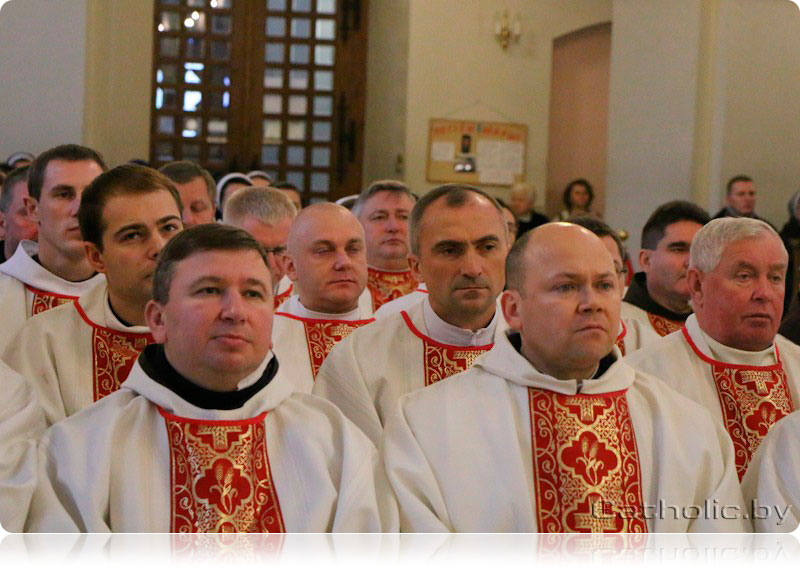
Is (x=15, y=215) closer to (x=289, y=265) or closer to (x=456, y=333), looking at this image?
(x=289, y=265)

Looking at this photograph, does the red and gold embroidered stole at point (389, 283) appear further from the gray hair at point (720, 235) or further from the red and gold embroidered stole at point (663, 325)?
the gray hair at point (720, 235)

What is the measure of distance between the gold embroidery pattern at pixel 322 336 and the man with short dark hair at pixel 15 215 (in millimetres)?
1582

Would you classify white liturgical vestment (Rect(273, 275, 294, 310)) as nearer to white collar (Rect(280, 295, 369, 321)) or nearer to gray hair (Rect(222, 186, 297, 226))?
gray hair (Rect(222, 186, 297, 226))

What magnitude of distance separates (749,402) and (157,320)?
230 centimetres

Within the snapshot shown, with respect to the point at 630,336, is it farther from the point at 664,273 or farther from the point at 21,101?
the point at 21,101

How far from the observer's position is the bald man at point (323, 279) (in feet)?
17.2

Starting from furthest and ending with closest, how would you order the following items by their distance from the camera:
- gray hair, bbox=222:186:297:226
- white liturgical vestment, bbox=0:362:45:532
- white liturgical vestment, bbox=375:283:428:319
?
gray hair, bbox=222:186:297:226 < white liturgical vestment, bbox=375:283:428:319 < white liturgical vestment, bbox=0:362:45:532

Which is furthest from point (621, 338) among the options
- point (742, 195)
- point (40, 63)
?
point (742, 195)

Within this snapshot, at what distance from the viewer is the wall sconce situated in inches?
569

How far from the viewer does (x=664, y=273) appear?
19.7ft

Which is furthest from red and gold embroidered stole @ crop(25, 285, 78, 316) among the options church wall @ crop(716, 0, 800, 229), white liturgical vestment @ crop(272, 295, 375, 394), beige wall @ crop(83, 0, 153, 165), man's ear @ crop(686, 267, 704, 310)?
church wall @ crop(716, 0, 800, 229)

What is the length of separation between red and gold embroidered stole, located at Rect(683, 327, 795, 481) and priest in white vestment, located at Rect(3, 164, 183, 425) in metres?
2.13

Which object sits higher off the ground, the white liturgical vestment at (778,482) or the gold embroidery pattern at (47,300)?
the gold embroidery pattern at (47,300)

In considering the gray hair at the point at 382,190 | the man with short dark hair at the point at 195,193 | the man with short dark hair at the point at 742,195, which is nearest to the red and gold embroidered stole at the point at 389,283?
the gray hair at the point at 382,190
